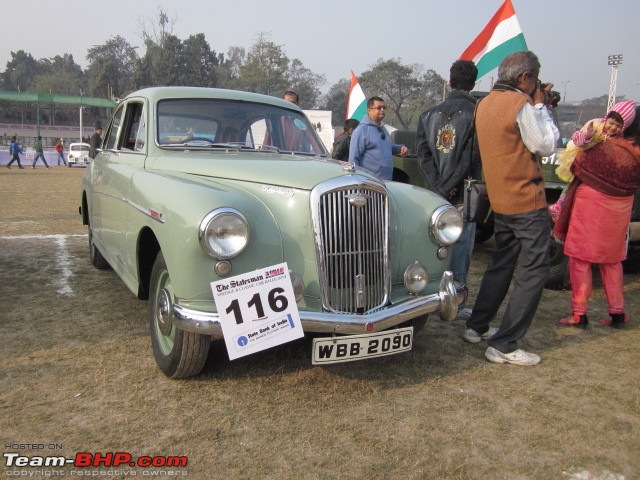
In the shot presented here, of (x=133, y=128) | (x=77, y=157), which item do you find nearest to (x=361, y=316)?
(x=133, y=128)

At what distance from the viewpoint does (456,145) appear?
3910mm

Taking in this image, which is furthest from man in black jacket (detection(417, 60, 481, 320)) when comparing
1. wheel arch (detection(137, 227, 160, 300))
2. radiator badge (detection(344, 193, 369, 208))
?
wheel arch (detection(137, 227, 160, 300))

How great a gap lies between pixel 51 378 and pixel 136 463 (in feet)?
3.41

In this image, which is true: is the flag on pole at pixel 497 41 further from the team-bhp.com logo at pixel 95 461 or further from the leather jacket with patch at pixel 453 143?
the team-bhp.com logo at pixel 95 461

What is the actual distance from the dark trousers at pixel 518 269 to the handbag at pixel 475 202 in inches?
4.5

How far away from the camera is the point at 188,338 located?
2.78m

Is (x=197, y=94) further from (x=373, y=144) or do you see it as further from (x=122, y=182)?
(x=373, y=144)

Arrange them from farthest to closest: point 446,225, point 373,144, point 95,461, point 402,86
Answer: point 402,86
point 373,144
point 446,225
point 95,461

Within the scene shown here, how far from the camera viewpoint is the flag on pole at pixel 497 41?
6.82 m

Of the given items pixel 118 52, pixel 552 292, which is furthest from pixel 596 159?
pixel 118 52

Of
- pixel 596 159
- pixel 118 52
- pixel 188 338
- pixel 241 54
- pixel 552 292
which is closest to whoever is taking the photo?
pixel 188 338

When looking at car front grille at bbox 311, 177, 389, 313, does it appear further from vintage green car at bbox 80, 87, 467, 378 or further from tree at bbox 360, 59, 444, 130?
tree at bbox 360, 59, 444, 130

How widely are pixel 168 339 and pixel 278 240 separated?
917 mm

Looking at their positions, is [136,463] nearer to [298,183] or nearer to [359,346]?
[359,346]
